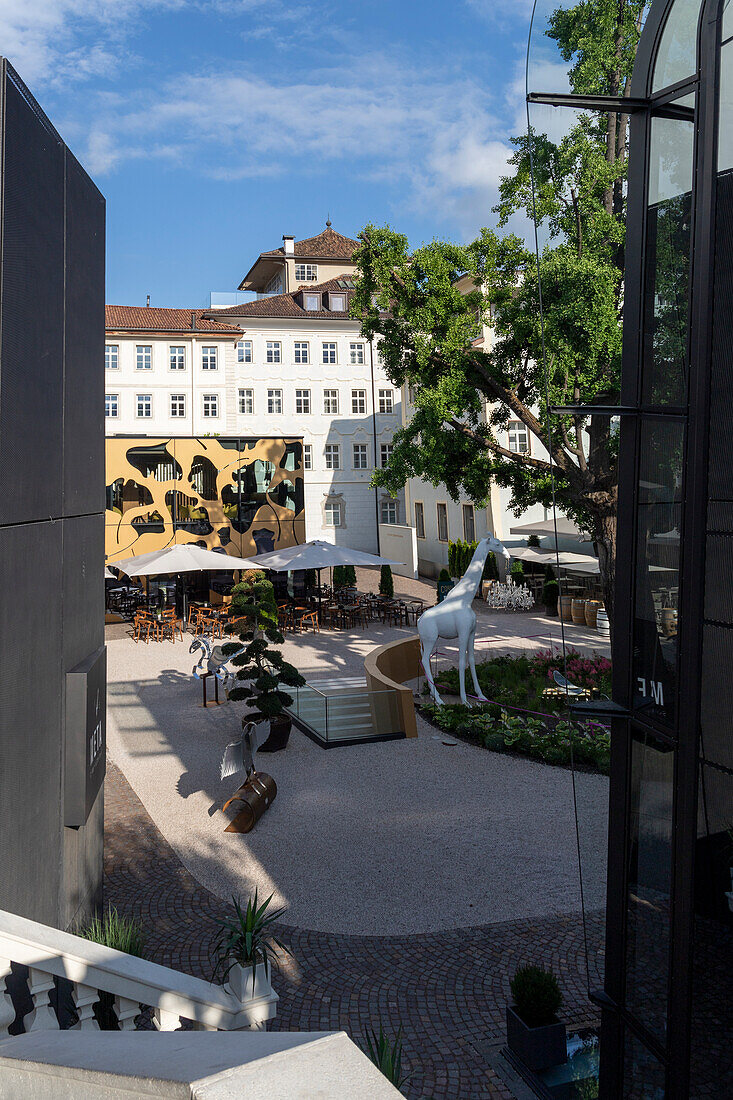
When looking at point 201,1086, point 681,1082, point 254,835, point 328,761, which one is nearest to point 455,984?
point 681,1082

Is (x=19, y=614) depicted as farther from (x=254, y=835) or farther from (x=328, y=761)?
(x=328, y=761)

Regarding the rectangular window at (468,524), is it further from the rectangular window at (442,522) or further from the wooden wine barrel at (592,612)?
the wooden wine barrel at (592,612)

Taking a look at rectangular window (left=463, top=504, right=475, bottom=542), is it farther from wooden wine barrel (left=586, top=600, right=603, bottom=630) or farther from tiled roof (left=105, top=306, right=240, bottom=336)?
tiled roof (left=105, top=306, right=240, bottom=336)

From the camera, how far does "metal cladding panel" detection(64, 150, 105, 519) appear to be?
6227 millimetres

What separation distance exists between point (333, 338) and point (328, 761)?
39.2 m

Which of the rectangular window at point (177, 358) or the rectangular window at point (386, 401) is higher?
the rectangular window at point (177, 358)

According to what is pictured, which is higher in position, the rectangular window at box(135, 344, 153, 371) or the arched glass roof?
the rectangular window at box(135, 344, 153, 371)

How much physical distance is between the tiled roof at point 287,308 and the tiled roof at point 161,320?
3.04ft

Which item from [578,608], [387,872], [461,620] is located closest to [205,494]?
[578,608]

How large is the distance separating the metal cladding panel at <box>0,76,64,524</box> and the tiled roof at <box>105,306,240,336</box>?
41687mm

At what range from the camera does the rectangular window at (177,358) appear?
152 ft

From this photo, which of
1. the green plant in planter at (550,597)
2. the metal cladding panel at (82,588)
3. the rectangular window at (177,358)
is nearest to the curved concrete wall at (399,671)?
the metal cladding panel at (82,588)

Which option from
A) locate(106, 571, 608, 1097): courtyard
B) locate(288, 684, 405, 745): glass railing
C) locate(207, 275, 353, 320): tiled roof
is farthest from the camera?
locate(207, 275, 353, 320): tiled roof

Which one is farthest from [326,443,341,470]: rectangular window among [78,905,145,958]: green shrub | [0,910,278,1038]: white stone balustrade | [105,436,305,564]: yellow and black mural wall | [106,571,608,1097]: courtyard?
[0,910,278,1038]: white stone balustrade
